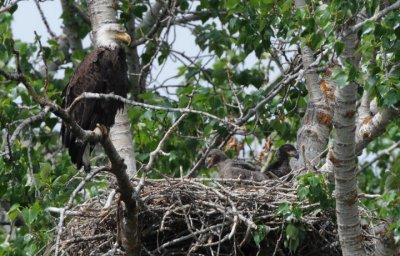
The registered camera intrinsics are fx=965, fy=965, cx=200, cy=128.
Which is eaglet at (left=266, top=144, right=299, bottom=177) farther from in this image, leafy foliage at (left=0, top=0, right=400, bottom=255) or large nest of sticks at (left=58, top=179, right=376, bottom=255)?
large nest of sticks at (left=58, top=179, right=376, bottom=255)

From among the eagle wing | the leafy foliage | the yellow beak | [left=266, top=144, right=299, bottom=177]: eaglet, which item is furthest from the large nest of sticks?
the yellow beak

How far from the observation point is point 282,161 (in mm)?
8766

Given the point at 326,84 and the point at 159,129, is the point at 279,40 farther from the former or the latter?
the point at 159,129

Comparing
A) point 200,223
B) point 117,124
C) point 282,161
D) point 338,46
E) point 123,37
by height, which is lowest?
point 200,223

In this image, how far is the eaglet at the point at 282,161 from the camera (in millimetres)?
8664

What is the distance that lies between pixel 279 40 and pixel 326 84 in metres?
0.64

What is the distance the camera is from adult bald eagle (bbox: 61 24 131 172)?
8.22 m

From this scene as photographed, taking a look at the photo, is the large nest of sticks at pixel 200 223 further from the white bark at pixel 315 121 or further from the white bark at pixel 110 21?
the white bark at pixel 110 21

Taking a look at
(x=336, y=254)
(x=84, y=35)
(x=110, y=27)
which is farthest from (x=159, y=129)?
(x=336, y=254)

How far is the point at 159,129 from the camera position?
29.9 ft

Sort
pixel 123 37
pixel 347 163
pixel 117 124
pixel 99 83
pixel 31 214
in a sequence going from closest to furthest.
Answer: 1. pixel 347 163
2. pixel 31 214
3. pixel 117 124
4. pixel 99 83
5. pixel 123 37

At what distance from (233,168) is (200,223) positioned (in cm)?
165

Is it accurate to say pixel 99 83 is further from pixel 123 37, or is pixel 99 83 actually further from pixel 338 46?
pixel 338 46

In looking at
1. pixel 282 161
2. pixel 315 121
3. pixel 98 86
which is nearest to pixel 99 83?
pixel 98 86
